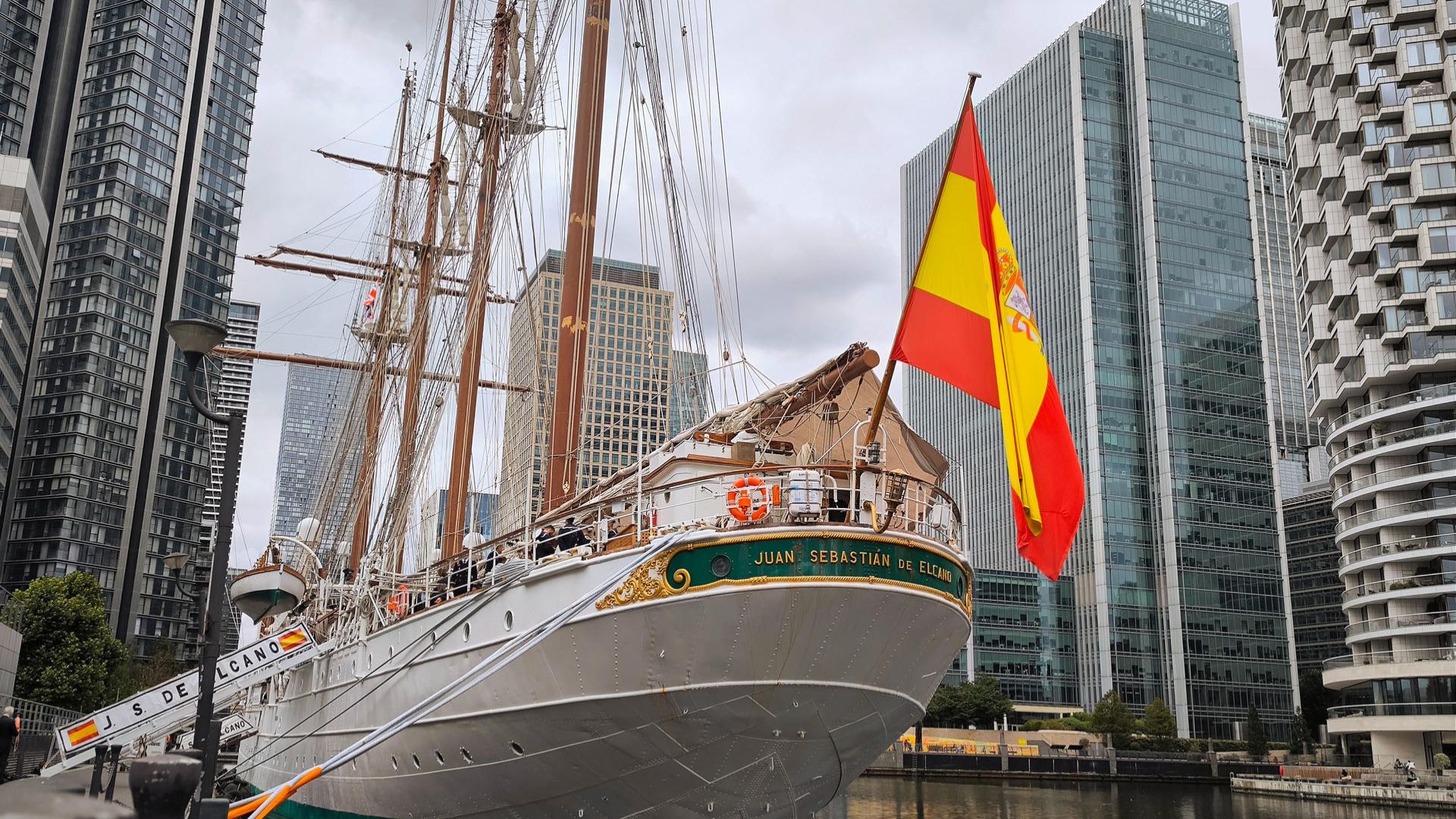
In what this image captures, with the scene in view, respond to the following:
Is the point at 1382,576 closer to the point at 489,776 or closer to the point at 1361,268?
the point at 1361,268

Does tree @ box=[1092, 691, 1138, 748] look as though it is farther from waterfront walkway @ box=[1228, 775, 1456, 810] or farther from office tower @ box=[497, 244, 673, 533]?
office tower @ box=[497, 244, 673, 533]

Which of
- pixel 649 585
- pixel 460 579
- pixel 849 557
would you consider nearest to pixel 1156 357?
pixel 460 579

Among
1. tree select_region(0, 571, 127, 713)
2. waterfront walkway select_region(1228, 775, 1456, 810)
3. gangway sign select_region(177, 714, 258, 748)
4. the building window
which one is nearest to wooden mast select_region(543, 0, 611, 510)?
gangway sign select_region(177, 714, 258, 748)

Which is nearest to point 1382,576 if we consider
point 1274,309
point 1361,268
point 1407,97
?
point 1361,268

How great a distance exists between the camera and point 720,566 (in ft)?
49.4

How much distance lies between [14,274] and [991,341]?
67.3 m

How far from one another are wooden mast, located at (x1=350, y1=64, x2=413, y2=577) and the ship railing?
15692 millimetres

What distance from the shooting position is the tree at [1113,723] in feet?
253

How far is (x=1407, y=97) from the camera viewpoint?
58.0m

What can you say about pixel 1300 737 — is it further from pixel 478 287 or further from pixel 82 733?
pixel 82 733

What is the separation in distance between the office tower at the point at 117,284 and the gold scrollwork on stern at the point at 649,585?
84.4 metres

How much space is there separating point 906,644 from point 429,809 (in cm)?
892

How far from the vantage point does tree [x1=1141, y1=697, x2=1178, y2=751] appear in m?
77.3

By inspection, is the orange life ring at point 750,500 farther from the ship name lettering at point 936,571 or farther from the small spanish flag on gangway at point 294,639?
the small spanish flag on gangway at point 294,639
